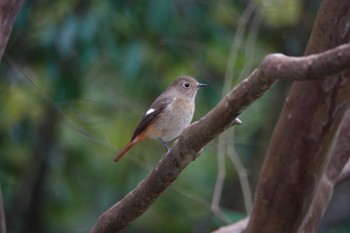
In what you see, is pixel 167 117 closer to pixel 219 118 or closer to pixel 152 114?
pixel 152 114

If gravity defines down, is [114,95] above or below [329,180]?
below

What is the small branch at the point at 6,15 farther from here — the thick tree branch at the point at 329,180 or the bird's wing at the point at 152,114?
the thick tree branch at the point at 329,180

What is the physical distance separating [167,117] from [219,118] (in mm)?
1721

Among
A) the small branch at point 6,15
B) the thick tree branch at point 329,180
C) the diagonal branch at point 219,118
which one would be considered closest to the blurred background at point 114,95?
the thick tree branch at point 329,180

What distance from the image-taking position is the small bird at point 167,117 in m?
4.89

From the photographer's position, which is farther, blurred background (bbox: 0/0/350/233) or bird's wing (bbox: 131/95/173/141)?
blurred background (bbox: 0/0/350/233)

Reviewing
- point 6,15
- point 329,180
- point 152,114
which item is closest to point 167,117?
point 152,114

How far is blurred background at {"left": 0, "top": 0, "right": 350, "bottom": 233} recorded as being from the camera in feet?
20.8

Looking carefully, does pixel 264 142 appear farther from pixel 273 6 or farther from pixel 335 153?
pixel 335 153

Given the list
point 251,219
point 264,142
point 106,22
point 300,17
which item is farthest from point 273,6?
point 251,219

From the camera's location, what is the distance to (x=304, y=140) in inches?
160

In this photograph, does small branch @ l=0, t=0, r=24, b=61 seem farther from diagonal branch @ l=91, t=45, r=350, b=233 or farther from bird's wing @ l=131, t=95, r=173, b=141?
diagonal branch @ l=91, t=45, r=350, b=233

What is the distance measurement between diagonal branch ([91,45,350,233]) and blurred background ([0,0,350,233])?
93.9 inches

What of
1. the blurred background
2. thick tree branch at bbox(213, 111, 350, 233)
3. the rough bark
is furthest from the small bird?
the blurred background
